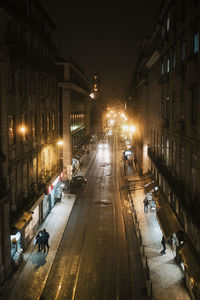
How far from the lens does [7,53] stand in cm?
1919

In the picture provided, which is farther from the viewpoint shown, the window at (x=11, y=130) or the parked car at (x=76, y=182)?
the parked car at (x=76, y=182)

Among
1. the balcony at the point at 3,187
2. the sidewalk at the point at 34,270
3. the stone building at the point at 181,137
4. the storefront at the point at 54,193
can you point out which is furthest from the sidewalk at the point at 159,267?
the balcony at the point at 3,187

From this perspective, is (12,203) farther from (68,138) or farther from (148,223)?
(68,138)

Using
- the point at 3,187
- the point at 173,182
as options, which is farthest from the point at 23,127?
the point at 173,182

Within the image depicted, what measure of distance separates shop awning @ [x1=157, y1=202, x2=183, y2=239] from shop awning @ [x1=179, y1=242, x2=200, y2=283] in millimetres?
2584

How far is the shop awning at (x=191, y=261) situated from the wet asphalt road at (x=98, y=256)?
329cm

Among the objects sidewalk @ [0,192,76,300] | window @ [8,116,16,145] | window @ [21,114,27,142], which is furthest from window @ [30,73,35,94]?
sidewalk @ [0,192,76,300]

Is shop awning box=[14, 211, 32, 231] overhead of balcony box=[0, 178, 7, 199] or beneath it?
beneath

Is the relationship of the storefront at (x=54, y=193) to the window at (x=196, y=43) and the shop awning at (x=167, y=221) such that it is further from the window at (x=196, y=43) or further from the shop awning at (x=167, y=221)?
the window at (x=196, y=43)

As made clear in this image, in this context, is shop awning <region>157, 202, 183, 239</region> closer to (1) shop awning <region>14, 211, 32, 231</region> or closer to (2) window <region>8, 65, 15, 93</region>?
(1) shop awning <region>14, 211, 32, 231</region>

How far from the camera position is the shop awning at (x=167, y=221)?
1973cm

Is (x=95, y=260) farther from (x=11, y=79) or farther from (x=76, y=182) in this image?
(x=76, y=182)

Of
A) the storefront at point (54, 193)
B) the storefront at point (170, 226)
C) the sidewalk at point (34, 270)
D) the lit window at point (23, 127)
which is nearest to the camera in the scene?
the sidewalk at point (34, 270)

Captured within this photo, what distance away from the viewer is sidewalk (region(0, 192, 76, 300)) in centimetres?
1733
